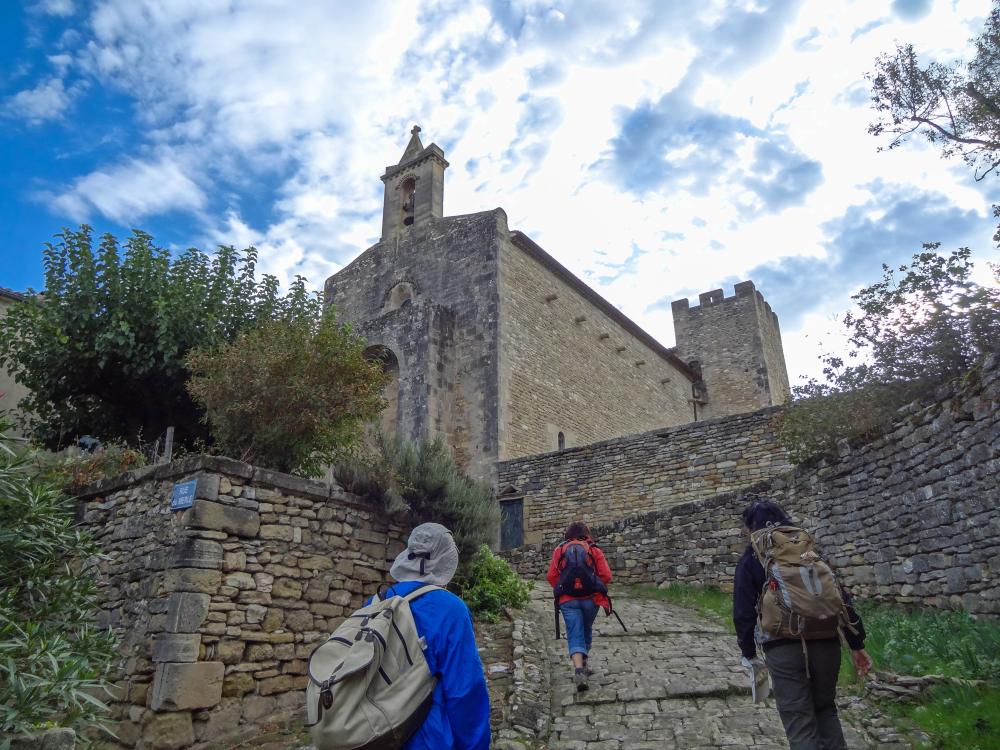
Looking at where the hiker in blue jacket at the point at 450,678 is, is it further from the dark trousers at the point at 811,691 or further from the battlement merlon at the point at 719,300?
the battlement merlon at the point at 719,300

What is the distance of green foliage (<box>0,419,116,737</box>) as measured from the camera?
3.91 m

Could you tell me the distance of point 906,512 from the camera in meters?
7.70

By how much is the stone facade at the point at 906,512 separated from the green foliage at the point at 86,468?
28.0 feet

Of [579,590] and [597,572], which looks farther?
[597,572]

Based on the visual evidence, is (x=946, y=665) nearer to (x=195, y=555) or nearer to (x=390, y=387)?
(x=195, y=555)

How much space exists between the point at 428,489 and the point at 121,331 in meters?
6.45

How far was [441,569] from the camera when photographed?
122 inches

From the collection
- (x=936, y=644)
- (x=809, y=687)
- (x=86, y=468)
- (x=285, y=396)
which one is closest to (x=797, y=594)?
(x=809, y=687)

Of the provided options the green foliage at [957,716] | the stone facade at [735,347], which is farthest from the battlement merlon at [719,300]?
the green foliage at [957,716]

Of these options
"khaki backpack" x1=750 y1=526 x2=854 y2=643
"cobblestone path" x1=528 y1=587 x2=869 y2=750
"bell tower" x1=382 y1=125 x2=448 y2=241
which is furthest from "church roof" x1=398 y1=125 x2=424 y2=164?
"khaki backpack" x1=750 y1=526 x2=854 y2=643

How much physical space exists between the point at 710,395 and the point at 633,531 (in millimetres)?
18384

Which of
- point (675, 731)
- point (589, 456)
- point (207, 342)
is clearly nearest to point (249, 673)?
point (675, 731)

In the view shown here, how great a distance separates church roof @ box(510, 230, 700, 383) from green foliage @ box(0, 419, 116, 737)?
1493 cm

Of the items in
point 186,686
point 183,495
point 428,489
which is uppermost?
point 428,489
